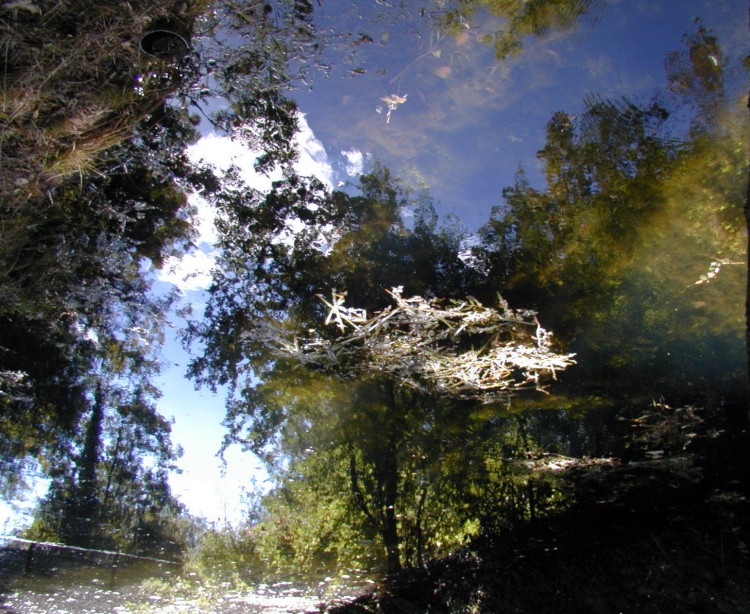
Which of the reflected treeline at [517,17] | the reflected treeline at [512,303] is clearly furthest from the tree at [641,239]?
the reflected treeline at [517,17]

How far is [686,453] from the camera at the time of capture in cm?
454

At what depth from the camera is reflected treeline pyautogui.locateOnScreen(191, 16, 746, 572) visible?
3.04 m

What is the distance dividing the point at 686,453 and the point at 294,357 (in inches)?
166

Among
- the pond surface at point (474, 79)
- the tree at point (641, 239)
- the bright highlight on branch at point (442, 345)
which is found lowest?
the bright highlight on branch at point (442, 345)

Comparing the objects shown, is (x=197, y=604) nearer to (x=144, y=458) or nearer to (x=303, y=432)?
(x=144, y=458)

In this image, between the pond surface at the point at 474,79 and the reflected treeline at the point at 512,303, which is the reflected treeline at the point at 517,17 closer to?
the pond surface at the point at 474,79

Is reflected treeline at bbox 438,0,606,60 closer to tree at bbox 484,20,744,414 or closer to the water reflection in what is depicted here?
the water reflection

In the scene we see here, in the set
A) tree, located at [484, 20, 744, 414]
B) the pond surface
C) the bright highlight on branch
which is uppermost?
the pond surface

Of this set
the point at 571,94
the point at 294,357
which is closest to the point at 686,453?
the point at 571,94

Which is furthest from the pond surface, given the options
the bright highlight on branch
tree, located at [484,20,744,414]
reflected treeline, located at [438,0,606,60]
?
the bright highlight on branch

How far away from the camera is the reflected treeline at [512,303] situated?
3.04 metres

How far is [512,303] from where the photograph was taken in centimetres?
383

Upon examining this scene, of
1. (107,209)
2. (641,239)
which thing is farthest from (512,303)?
(107,209)

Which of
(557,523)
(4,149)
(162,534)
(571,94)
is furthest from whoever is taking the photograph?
(557,523)
